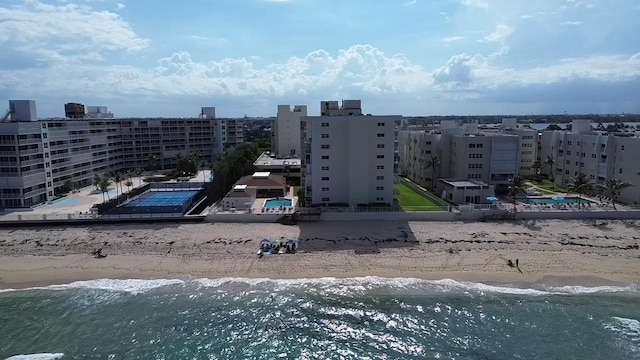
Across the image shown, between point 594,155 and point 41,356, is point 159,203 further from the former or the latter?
point 594,155

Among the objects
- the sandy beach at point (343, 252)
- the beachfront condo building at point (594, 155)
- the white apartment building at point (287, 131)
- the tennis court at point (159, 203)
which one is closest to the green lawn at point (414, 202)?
the sandy beach at point (343, 252)

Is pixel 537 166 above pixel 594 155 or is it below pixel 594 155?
below

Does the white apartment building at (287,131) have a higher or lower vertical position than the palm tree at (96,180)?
higher

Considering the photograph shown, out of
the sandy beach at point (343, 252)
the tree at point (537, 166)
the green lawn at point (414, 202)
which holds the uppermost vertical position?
the tree at point (537, 166)

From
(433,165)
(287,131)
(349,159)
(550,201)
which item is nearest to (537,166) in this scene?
(550,201)

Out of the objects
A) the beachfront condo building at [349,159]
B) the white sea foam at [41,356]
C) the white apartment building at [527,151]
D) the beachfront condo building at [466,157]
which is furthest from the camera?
the white apartment building at [527,151]

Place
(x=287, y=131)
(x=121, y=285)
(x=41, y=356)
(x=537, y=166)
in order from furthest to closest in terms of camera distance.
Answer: (x=287, y=131)
(x=537, y=166)
(x=121, y=285)
(x=41, y=356)

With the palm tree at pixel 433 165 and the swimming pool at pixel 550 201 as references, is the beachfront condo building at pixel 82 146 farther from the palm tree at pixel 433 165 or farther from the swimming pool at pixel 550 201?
the swimming pool at pixel 550 201

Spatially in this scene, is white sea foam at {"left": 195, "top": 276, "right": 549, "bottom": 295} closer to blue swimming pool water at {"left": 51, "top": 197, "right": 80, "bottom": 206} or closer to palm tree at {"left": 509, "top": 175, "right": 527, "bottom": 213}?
palm tree at {"left": 509, "top": 175, "right": 527, "bottom": 213}
